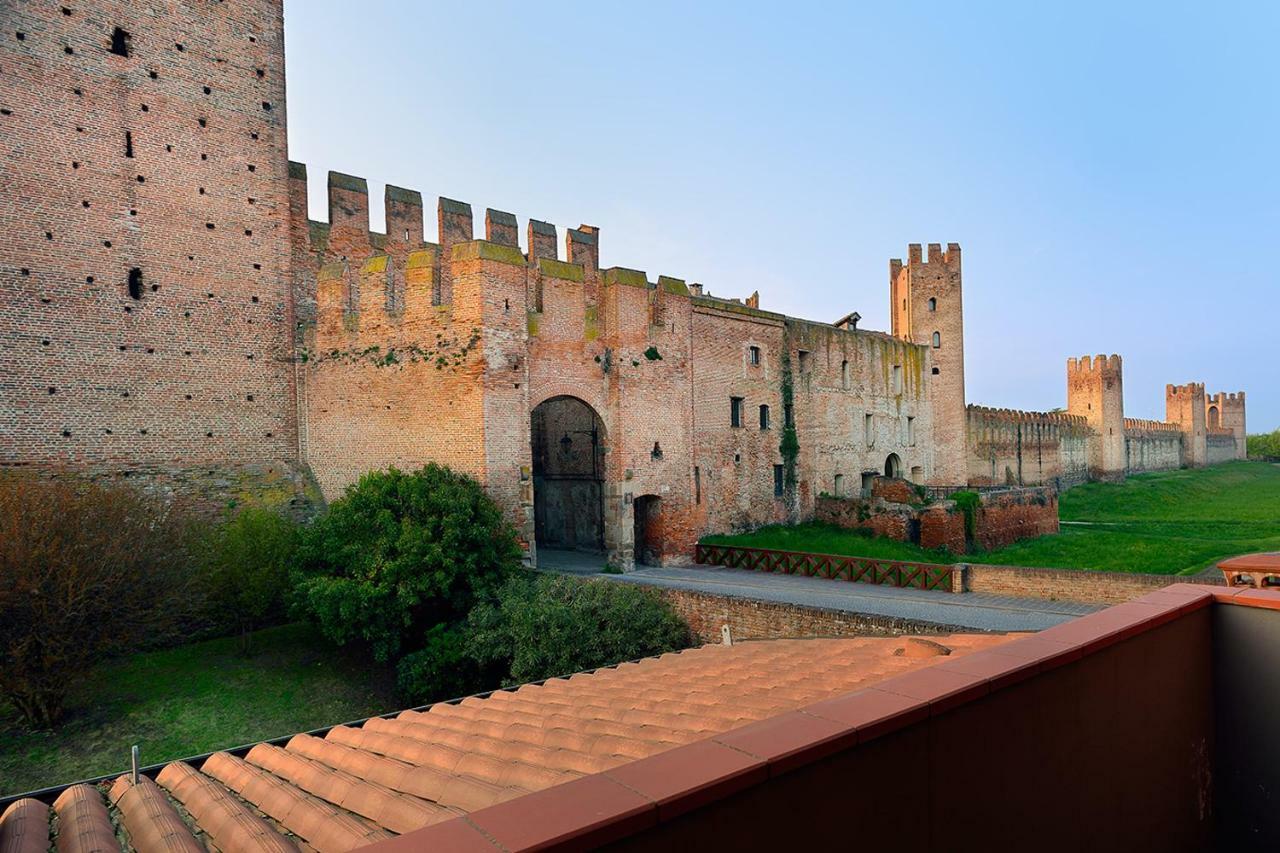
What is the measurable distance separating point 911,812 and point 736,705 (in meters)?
2.37

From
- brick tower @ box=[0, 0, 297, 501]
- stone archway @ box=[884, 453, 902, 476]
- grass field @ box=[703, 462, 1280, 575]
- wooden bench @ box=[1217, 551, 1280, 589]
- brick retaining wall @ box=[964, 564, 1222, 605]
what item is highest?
brick tower @ box=[0, 0, 297, 501]

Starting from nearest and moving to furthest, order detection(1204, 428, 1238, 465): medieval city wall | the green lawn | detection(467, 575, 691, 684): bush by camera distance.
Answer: the green lawn < detection(467, 575, 691, 684): bush < detection(1204, 428, 1238, 465): medieval city wall

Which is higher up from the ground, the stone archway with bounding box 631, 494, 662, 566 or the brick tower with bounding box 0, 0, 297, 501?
the brick tower with bounding box 0, 0, 297, 501

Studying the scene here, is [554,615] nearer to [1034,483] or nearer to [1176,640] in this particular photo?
[1176,640]

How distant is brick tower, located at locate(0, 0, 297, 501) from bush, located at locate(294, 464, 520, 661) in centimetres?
472

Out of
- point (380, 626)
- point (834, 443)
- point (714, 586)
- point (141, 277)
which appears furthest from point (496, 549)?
point (834, 443)

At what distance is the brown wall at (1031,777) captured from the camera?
2102mm

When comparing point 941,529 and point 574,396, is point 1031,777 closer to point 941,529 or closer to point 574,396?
point 574,396

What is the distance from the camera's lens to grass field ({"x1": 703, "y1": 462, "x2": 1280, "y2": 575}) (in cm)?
1894

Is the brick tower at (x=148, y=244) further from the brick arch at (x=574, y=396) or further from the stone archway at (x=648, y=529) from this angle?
the stone archway at (x=648, y=529)

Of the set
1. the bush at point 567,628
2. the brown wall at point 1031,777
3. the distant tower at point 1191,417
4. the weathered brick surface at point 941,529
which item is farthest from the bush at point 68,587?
the distant tower at point 1191,417

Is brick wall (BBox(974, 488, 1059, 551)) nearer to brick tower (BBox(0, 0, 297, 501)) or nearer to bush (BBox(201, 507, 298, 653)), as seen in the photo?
bush (BBox(201, 507, 298, 653))

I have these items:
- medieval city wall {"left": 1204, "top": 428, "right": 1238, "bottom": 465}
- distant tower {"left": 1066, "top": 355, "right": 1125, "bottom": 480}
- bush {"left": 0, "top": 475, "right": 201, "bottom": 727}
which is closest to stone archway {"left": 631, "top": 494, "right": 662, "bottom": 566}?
bush {"left": 0, "top": 475, "right": 201, "bottom": 727}

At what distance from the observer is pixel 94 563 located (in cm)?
1159
